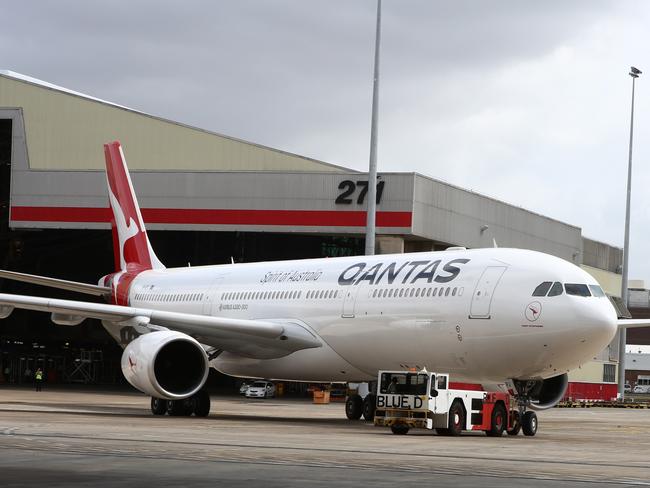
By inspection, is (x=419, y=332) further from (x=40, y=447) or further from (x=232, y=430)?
(x=40, y=447)

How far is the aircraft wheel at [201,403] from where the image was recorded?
86.1 feet

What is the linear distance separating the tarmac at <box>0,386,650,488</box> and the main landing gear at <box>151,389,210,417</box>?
4411mm

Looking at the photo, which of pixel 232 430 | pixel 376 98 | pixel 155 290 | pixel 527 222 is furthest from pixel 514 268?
pixel 527 222

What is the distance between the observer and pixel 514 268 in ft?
71.8

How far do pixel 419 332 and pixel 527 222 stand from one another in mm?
30264

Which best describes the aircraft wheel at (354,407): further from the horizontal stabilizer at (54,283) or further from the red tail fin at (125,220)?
the red tail fin at (125,220)

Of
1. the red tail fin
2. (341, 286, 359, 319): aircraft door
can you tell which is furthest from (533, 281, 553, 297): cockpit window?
the red tail fin

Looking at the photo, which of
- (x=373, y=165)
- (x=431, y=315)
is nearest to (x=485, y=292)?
(x=431, y=315)

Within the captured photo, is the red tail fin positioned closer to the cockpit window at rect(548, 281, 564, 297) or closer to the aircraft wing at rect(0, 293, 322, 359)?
the aircraft wing at rect(0, 293, 322, 359)

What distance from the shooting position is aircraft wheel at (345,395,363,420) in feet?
88.5

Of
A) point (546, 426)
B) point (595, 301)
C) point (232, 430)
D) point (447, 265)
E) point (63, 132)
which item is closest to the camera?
point (232, 430)

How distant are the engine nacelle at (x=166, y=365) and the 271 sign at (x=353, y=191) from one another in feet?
61.7

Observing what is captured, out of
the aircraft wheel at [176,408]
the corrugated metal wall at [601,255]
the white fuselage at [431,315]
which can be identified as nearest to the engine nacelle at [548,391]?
the white fuselage at [431,315]

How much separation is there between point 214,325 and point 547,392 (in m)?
7.46
